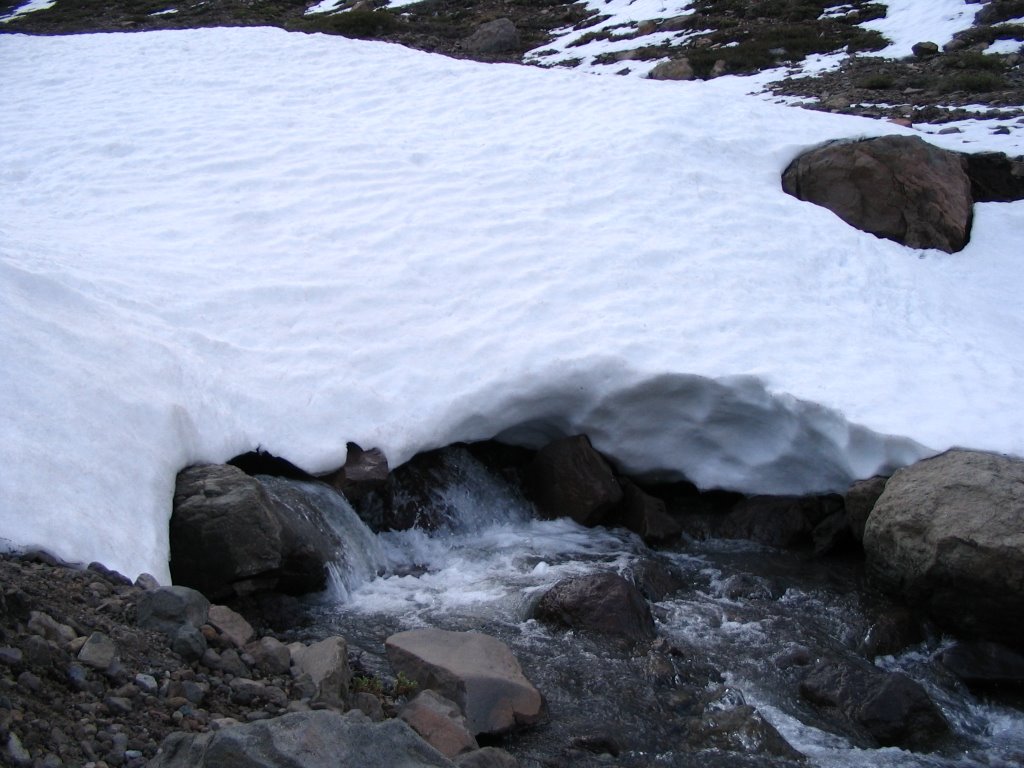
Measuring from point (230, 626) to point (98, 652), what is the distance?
37.7 inches

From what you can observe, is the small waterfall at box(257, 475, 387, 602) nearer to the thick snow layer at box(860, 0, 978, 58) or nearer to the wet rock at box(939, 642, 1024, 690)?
the wet rock at box(939, 642, 1024, 690)

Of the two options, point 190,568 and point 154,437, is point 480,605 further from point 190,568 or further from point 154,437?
point 154,437

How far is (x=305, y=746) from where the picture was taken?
357 centimetres

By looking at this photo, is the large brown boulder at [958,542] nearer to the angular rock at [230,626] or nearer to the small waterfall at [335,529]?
the small waterfall at [335,529]

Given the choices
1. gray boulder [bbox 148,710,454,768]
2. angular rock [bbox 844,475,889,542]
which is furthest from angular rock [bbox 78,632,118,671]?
angular rock [bbox 844,475,889,542]

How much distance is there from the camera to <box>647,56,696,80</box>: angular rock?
19.4m

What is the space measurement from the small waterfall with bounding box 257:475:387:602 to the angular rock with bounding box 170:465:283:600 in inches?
20.5

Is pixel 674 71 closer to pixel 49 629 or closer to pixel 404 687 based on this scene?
pixel 404 687

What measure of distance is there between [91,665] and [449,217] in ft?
23.8

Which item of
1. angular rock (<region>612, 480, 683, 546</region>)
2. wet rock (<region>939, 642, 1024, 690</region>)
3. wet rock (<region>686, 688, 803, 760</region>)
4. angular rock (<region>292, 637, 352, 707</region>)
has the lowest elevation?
wet rock (<region>939, 642, 1024, 690</region>)

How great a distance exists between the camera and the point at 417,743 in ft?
12.5

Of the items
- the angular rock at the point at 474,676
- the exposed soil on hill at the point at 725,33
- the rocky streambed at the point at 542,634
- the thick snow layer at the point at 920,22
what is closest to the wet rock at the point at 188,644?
the rocky streambed at the point at 542,634

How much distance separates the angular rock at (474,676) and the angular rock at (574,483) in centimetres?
266

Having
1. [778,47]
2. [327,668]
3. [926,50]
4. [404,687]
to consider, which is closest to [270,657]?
[327,668]
